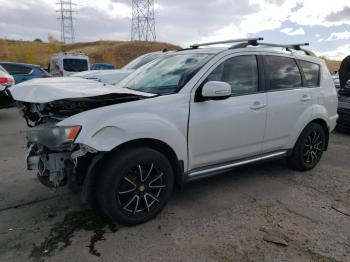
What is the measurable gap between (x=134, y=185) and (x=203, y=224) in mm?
798

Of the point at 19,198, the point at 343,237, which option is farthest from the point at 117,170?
the point at 343,237

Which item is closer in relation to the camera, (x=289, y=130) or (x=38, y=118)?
(x=38, y=118)

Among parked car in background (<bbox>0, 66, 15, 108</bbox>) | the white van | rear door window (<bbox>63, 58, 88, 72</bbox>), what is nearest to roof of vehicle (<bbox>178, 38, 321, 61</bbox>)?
parked car in background (<bbox>0, 66, 15, 108</bbox>)

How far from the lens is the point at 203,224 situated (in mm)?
3498

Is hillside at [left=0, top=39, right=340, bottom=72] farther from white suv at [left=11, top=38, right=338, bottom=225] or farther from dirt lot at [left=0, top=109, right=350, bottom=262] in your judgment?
dirt lot at [left=0, top=109, right=350, bottom=262]

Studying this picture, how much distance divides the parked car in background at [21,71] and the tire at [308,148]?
997 centimetres

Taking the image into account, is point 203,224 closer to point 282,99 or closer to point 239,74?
point 239,74

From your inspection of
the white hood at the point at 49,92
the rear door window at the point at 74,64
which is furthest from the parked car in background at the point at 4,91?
the rear door window at the point at 74,64

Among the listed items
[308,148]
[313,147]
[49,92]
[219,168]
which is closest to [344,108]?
[313,147]

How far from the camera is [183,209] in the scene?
3832mm

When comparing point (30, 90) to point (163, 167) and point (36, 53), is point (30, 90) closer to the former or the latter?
point (163, 167)

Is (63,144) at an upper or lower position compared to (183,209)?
upper

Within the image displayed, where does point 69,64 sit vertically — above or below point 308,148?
above

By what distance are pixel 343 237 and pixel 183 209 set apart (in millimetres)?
1586
